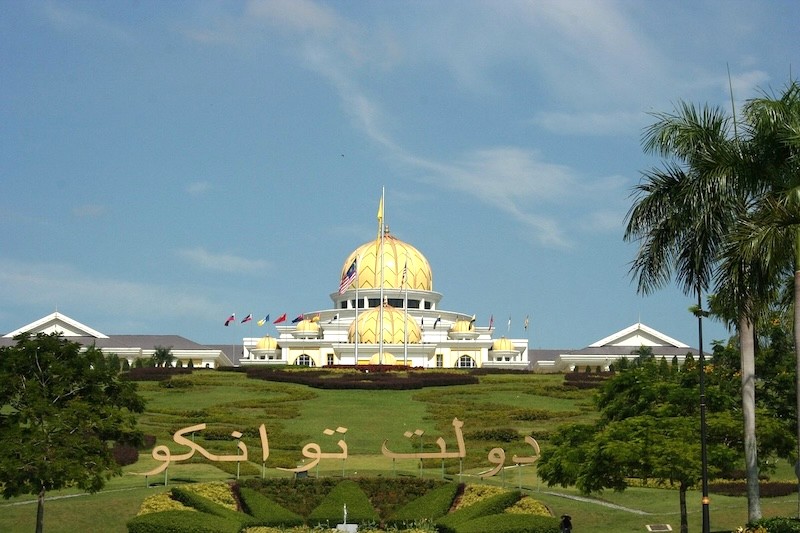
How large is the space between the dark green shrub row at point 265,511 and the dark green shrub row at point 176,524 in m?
2.37

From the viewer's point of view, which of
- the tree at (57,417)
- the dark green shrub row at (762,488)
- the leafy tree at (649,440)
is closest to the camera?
the leafy tree at (649,440)

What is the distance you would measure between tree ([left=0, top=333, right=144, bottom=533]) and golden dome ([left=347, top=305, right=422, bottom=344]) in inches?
1815

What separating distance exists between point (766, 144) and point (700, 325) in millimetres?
4217

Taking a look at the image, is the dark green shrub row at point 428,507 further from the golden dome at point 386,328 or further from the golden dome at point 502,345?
the golden dome at point 502,345

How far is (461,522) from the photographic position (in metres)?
30.5

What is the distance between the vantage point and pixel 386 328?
8075 cm

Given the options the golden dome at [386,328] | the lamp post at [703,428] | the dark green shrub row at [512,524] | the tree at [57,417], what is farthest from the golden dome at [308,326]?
the lamp post at [703,428]

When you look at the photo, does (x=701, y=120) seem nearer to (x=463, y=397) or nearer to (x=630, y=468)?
(x=630, y=468)

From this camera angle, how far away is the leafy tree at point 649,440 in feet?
98.8

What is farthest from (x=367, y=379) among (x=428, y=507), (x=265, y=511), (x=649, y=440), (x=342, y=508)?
(x=649, y=440)

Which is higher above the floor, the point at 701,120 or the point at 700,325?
the point at 701,120

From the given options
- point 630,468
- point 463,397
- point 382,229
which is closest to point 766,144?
point 630,468

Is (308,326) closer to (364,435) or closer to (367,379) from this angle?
(367,379)

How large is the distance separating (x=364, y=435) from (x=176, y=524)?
2066cm
